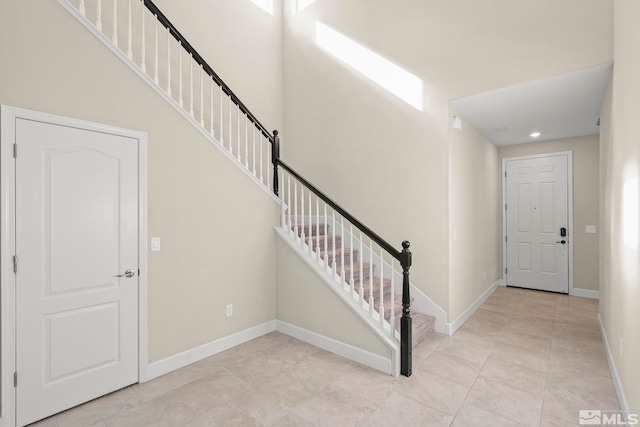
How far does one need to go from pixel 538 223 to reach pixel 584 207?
27.8 inches

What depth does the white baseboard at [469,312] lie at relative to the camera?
3.75m

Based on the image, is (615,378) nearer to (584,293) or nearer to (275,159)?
(584,293)

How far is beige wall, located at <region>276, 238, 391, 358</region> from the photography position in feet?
9.98

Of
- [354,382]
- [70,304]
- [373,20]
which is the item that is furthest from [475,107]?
[70,304]

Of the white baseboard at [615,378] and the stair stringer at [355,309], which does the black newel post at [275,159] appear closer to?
the stair stringer at [355,309]

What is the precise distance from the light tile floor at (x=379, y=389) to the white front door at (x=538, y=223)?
2130 millimetres

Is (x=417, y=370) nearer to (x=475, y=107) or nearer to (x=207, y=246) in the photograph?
(x=207, y=246)

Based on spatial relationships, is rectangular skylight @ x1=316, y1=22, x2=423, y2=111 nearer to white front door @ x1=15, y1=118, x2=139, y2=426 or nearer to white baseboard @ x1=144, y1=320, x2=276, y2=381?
white front door @ x1=15, y1=118, x2=139, y2=426

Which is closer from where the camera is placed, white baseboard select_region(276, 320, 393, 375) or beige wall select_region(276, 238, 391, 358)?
white baseboard select_region(276, 320, 393, 375)

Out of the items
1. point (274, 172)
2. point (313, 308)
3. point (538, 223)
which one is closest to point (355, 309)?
point (313, 308)

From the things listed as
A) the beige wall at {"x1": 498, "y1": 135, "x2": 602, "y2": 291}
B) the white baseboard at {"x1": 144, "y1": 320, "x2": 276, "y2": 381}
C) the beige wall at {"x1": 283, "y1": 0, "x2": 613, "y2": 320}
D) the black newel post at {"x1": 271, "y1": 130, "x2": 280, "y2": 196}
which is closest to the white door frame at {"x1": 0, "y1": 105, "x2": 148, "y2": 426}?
the white baseboard at {"x1": 144, "y1": 320, "x2": 276, "y2": 381}

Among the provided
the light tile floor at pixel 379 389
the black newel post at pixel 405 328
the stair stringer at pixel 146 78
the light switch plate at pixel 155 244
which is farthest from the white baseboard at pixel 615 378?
the light switch plate at pixel 155 244

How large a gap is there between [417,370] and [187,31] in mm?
4973

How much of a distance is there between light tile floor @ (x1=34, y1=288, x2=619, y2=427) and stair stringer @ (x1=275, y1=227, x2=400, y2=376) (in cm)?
12
